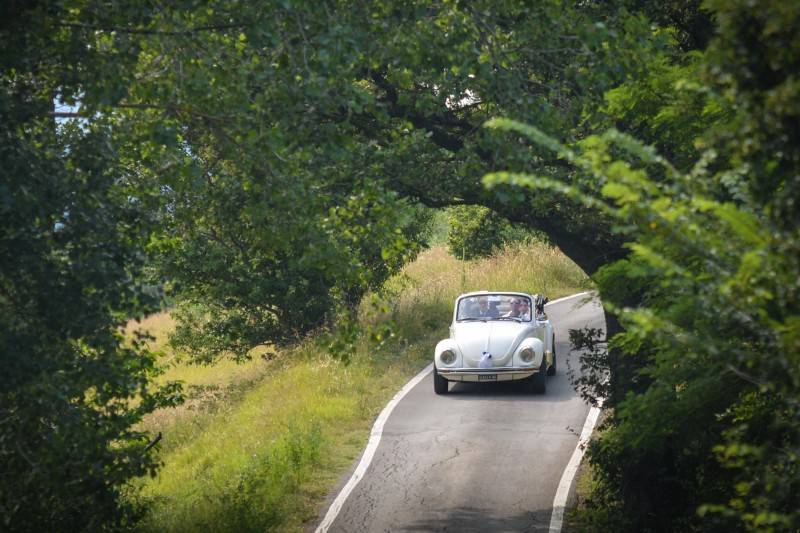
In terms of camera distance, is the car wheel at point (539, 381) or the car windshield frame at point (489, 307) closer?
the car wheel at point (539, 381)

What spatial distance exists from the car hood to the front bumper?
0.11 m

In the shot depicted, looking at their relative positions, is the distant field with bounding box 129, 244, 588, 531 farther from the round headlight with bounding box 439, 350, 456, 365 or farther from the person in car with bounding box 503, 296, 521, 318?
the person in car with bounding box 503, 296, 521, 318

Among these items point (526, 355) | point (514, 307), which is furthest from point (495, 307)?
point (526, 355)

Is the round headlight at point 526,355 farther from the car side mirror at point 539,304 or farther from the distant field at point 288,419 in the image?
the distant field at point 288,419

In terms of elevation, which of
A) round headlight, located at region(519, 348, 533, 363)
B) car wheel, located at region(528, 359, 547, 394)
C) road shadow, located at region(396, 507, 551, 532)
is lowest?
road shadow, located at region(396, 507, 551, 532)

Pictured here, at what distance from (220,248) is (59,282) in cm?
1227

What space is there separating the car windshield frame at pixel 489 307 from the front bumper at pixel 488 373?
3.43ft

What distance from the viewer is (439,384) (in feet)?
60.0

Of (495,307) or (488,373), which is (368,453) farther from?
(495,307)

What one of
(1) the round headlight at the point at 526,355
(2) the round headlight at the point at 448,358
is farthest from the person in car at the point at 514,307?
(2) the round headlight at the point at 448,358

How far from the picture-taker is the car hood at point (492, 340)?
57.2 ft

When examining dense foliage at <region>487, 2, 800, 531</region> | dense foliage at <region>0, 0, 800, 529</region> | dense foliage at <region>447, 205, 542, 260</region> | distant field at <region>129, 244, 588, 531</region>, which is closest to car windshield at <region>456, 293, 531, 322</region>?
distant field at <region>129, 244, 588, 531</region>

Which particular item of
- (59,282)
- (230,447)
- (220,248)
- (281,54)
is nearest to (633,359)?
(281,54)

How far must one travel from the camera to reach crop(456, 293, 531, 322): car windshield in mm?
18266
